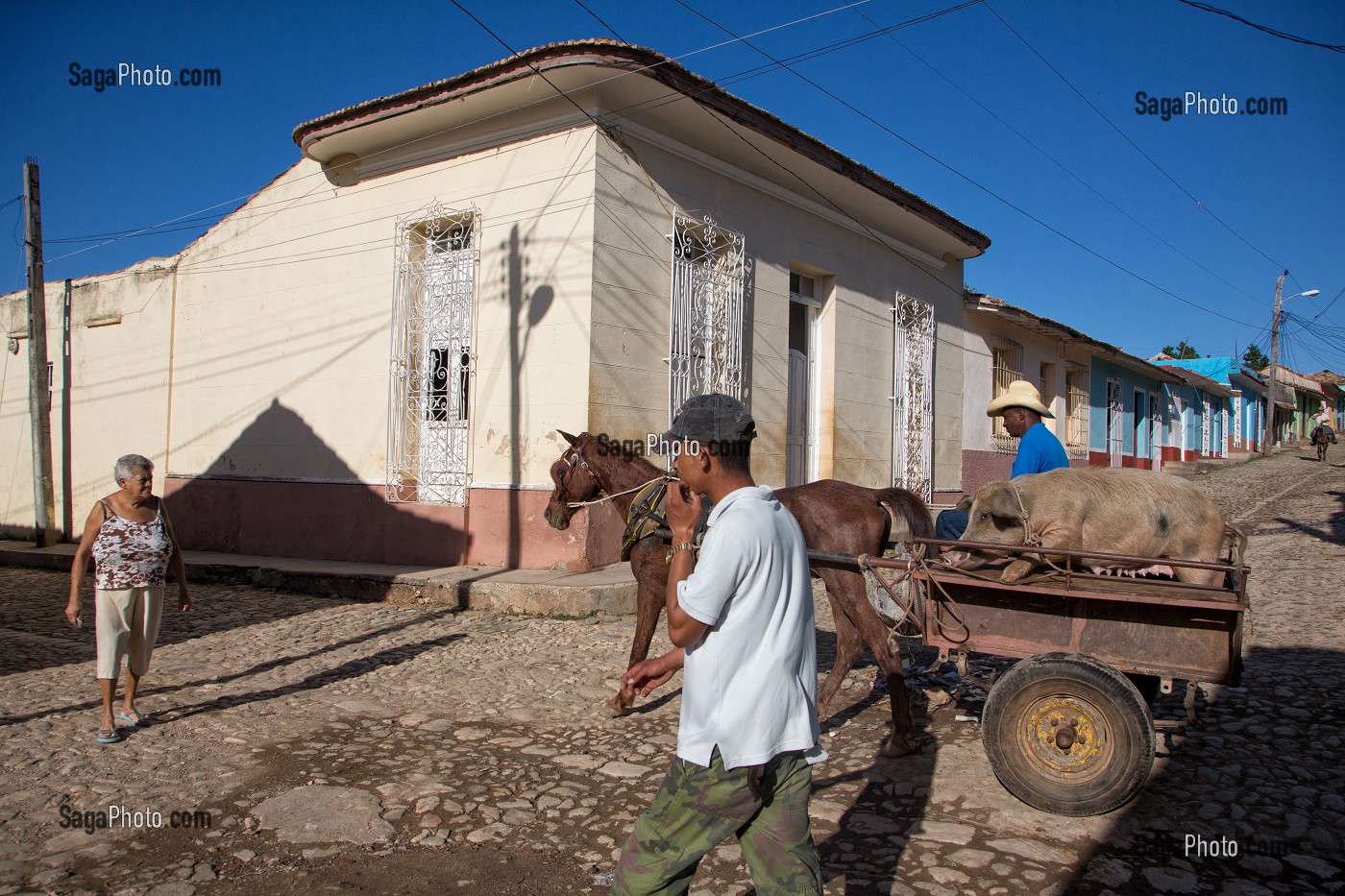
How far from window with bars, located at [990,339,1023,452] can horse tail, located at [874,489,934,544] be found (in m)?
12.4

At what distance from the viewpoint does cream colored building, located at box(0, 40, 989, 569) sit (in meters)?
9.02

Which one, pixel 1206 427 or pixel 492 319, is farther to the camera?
pixel 1206 427

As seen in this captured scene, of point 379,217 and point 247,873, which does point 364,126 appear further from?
point 247,873

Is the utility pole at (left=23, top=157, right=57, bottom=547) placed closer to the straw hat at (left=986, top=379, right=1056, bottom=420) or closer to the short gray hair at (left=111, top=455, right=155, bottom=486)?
the short gray hair at (left=111, top=455, right=155, bottom=486)

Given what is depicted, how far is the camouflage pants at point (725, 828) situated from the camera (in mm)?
2025

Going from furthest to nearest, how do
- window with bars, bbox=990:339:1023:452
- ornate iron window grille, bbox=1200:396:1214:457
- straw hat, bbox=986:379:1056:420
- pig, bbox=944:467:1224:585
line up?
ornate iron window grille, bbox=1200:396:1214:457 < window with bars, bbox=990:339:1023:452 < straw hat, bbox=986:379:1056:420 < pig, bbox=944:467:1224:585

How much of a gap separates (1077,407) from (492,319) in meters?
16.3

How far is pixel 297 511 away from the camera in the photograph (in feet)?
35.6

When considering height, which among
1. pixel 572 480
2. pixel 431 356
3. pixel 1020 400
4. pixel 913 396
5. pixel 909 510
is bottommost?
pixel 909 510

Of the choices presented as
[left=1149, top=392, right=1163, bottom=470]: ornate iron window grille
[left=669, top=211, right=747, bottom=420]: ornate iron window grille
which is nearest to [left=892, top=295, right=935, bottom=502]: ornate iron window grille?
[left=669, top=211, right=747, bottom=420]: ornate iron window grille

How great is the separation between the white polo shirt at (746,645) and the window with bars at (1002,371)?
1566 centimetres

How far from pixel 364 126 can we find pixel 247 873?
8.82 metres

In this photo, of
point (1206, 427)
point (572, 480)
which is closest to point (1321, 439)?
point (1206, 427)

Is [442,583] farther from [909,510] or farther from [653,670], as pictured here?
[653,670]
